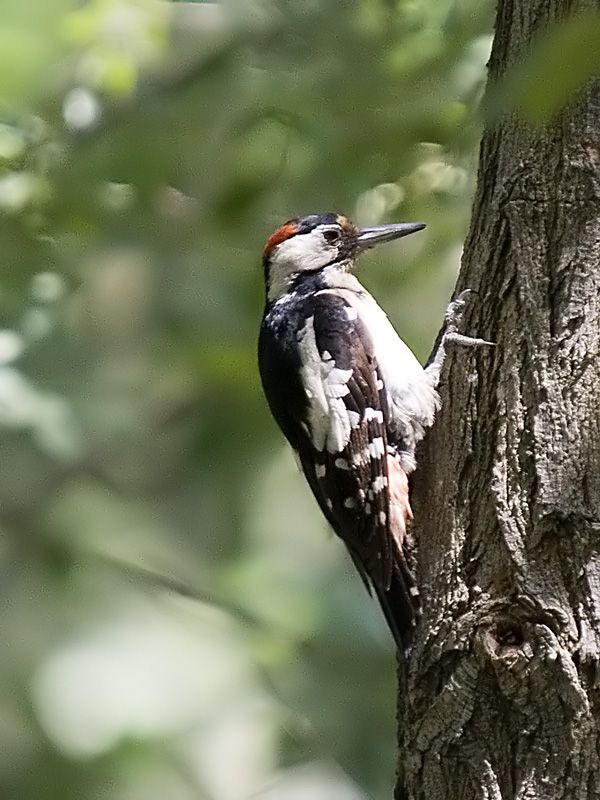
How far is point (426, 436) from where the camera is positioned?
209 centimetres

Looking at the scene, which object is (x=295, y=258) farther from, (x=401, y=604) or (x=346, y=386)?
(x=401, y=604)

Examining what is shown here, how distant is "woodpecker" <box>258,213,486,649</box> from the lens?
211 cm

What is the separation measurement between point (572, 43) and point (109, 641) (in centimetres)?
283

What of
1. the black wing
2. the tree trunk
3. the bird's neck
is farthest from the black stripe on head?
the tree trunk

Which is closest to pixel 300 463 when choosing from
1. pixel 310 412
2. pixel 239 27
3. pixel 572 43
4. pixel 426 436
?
pixel 310 412

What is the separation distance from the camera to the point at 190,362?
272 cm

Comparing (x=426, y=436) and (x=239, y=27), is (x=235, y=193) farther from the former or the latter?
(x=426, y=436)

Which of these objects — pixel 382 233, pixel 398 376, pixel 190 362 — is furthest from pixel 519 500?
pixel 190 362

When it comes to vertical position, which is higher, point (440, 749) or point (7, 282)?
point (7, 282)

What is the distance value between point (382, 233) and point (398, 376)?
46 cm

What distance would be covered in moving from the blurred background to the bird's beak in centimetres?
12

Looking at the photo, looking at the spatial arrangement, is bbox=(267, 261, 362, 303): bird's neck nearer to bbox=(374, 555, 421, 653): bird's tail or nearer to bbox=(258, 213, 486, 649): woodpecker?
bbox=(258, 213, 486, 649): woodpecker

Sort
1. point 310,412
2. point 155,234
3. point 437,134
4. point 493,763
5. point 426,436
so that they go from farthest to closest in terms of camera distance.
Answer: point 155,234 → point 437,134 → point 310,412 → point 426,436 → point 493,763

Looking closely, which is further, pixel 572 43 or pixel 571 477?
pixel 571 477
